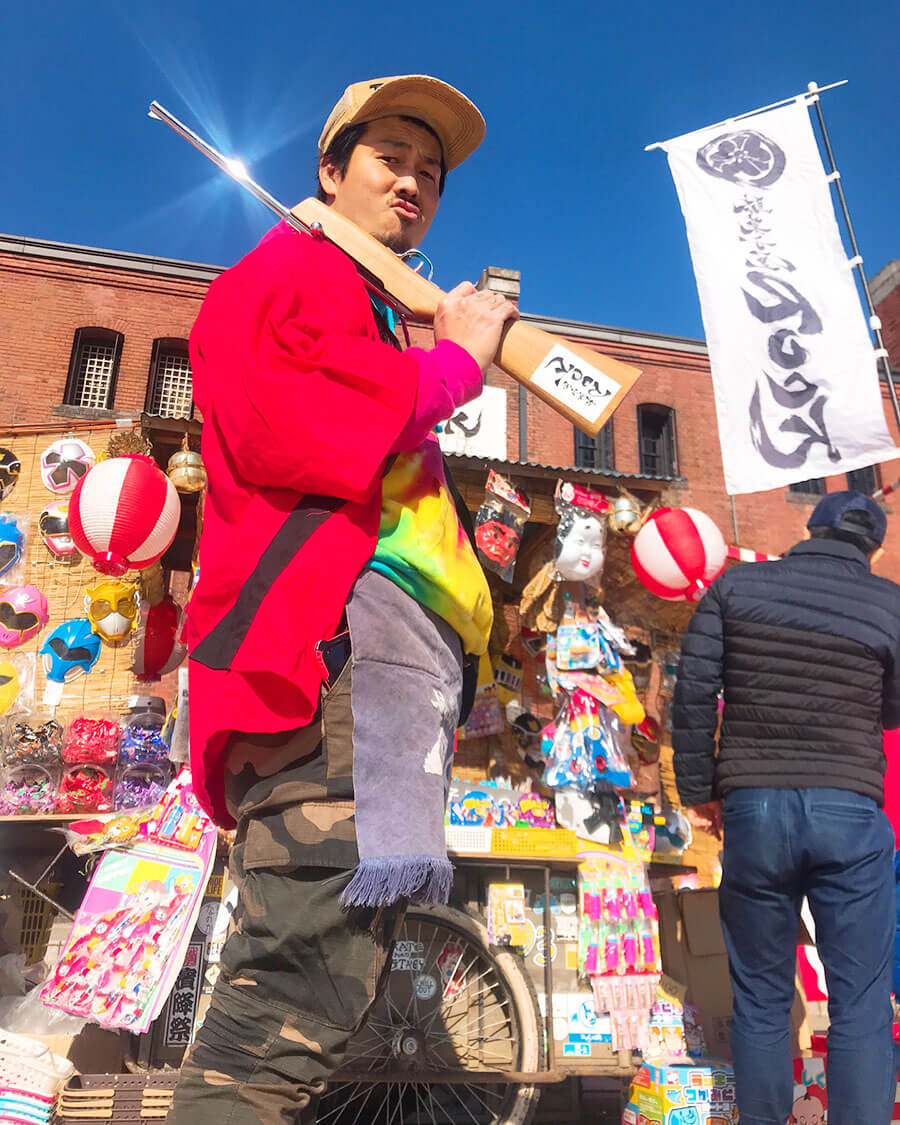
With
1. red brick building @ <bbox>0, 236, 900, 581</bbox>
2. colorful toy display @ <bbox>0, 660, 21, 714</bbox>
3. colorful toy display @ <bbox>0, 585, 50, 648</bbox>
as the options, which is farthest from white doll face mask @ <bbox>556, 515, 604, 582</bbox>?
red brick building @ <bbox>0, 236, 900, 581</bbox>

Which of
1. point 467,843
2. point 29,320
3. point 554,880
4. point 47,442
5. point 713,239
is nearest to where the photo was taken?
point 467,843

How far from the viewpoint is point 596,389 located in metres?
1.88

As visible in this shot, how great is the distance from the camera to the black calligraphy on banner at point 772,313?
4.83 meters

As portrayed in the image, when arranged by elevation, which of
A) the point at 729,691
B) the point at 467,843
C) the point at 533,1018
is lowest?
the point at 533,1018

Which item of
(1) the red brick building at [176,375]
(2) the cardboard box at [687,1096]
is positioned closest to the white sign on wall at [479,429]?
(1) the red brick building at [176,375]

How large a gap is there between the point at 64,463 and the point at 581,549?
5.26 meters

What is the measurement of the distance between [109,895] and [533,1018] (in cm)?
184

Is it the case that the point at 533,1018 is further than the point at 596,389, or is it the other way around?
the point at 533,1018

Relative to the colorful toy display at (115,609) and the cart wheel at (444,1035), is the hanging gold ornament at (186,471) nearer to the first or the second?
the colorful toy display at (115,609)

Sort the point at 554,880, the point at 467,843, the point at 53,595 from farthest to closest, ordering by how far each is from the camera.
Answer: the point at 53,595 < the point at 554,880 < the point at 467,843

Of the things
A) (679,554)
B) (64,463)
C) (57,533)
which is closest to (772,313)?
(679,554)

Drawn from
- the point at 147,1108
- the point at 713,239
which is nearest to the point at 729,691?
the point at 147,1108

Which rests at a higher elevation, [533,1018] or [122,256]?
[122,256]

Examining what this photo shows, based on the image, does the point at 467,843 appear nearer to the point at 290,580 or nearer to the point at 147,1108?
the point at 147,1108
